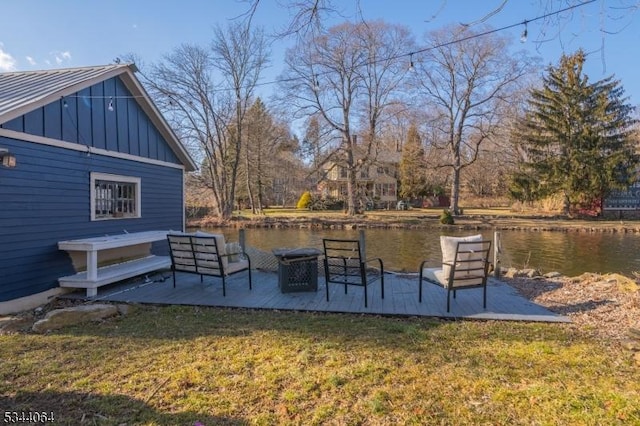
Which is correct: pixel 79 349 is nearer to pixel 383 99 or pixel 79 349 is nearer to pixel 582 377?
pixel 582 377

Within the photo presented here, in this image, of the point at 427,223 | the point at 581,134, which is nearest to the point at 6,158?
the point at 427,223

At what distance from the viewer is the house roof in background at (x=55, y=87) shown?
5.25m

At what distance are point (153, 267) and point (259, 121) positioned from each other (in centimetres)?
2294

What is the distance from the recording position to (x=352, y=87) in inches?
1026

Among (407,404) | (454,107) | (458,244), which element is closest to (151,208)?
(458,244)

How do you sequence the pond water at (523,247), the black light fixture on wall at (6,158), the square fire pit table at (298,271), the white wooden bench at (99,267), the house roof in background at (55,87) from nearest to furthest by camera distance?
1. the black light fixture on wall at (6,158)
2. the house roof in background at (55,87)
3. the square fire pit table at (298,271)
4. the white wooden bench at (99,267)
5. the pond water at (523,247)

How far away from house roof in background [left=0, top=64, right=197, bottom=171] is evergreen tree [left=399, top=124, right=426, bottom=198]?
25967 millimetres

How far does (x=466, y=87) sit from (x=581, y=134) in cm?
758

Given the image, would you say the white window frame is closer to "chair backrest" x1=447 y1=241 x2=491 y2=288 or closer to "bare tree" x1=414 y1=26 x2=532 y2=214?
"chair backrest" x1=447 y1=241 x2=491 y2=288

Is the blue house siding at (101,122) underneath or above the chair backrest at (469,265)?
above

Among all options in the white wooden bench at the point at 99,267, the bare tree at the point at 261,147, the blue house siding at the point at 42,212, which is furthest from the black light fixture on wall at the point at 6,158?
the bare tree at the point at 261,147

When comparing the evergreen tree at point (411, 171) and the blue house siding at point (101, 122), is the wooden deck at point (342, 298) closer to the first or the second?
the blue house siding at point (101, 122)

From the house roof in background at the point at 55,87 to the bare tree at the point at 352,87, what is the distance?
15.3 m

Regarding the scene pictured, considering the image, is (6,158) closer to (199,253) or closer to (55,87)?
(55,87)
